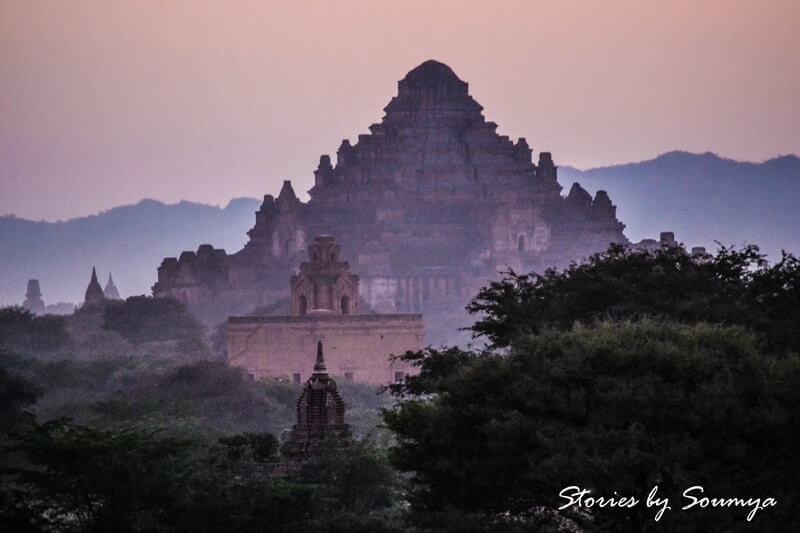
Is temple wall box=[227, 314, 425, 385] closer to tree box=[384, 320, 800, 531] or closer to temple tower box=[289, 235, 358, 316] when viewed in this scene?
temple tower box=[289, 235, 358, 316]

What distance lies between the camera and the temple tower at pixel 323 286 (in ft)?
357

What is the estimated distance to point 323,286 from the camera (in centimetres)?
10912

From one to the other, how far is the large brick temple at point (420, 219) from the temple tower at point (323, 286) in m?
32.6

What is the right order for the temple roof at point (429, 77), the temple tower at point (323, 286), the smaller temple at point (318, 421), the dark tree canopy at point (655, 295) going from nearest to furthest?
1. the dark tree canopy at point (655, 295)
2. the smaller temple at point (318, 421)
3. the temple tower at point (323, 286)
4. the temple roof at point (429, 77)

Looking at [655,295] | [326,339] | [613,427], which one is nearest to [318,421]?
[655,295]

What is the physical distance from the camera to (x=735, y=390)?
37531 millimetres

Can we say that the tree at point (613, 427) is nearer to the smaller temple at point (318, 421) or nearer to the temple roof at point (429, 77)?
the smaller temple at point (318, 421)

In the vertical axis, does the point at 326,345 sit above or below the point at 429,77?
below

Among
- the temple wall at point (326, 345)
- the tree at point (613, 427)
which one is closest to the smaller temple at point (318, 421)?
the tree at point (613, 427)

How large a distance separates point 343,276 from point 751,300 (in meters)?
61.2

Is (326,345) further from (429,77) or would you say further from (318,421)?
(429,77)

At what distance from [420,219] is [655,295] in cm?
10573

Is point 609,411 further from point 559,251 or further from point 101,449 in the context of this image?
point 559,251

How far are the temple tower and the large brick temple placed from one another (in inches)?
1283
